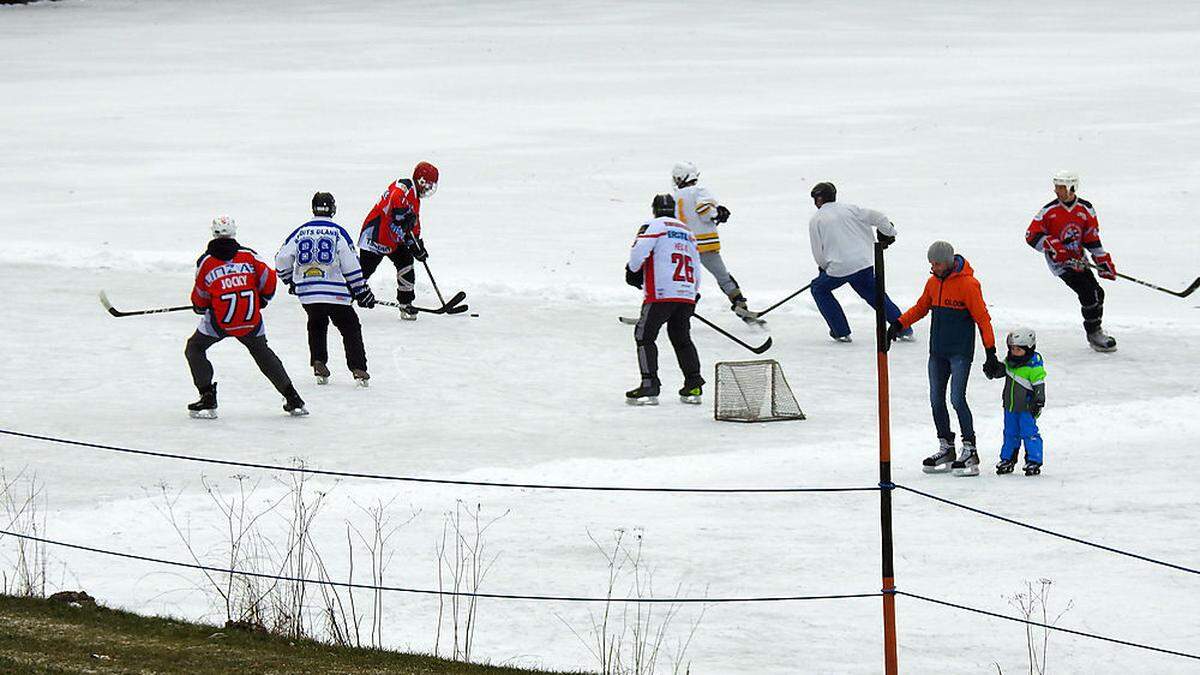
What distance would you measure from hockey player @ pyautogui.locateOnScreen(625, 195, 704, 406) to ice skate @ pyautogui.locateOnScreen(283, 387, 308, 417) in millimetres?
2395

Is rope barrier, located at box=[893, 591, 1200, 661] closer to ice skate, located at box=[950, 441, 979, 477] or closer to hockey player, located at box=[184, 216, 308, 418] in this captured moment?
ice skate, located at box=[950, 441, 979, 477]

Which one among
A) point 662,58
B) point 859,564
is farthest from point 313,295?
point 662,58

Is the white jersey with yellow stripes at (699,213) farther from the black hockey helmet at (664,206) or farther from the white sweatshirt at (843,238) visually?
the black hockey helmet at (664,206)

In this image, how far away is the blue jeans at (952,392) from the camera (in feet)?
36.4

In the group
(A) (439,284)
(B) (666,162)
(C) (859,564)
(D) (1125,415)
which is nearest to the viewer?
(C) (859,564)

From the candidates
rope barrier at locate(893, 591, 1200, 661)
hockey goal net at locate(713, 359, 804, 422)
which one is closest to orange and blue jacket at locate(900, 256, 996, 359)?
hockey goal net at locate(713, 359, 804, 422)

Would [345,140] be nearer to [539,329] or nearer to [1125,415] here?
[539,329]

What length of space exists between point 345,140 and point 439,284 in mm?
10553

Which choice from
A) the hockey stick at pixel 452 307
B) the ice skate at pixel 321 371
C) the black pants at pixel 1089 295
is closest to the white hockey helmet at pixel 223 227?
the ice skate at pixel 321 371

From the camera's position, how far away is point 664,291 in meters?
13.2

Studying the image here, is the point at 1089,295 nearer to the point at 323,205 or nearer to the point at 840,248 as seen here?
the point at 840,248

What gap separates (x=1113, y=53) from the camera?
36438 millimetres

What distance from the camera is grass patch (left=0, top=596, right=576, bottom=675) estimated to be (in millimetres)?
7207

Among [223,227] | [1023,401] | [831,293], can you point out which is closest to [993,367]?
[1023,401]
